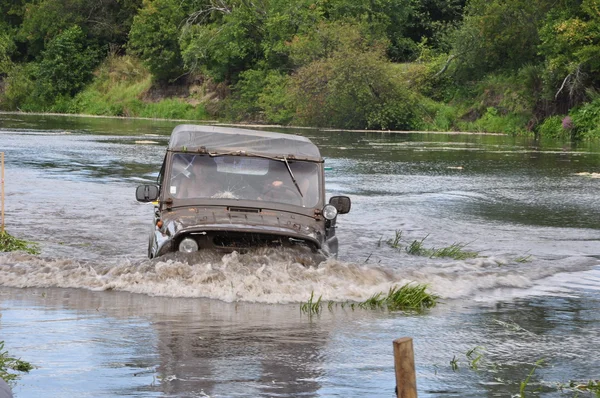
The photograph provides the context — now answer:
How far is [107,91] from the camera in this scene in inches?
2975

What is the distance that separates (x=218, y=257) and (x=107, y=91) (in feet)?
218

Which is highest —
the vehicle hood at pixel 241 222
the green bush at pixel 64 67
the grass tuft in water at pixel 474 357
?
the green bush at pixel 64 67

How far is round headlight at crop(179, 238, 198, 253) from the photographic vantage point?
34.2 feet

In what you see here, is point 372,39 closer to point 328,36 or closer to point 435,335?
point 328,36

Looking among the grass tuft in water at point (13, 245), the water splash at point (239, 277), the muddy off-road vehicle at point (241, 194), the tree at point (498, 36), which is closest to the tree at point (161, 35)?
the tree at point (498, 36)

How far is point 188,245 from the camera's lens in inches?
411

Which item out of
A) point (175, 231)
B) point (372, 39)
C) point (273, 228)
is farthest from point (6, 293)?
point (372, 39)

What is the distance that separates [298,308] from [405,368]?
5.24 metres

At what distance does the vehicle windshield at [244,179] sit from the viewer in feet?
36.9

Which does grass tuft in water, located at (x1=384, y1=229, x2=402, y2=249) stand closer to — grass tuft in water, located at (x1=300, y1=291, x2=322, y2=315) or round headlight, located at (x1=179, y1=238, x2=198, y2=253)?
grass tuft in water, located at (x1=300, y1=291, x2=322, y2=315)

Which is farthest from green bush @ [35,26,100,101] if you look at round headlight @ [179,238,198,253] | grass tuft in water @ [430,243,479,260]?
round headlight @ [179,238,198,253]

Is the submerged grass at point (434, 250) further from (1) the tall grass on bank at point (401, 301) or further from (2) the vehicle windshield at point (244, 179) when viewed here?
(2) the vehicle windshield at point (244, 179)

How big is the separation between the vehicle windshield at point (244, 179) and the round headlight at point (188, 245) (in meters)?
0.84

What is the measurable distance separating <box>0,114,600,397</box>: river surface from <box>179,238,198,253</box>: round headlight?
0.19 metres
